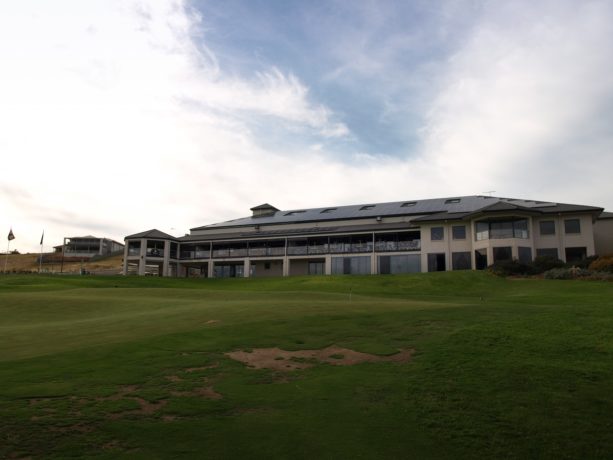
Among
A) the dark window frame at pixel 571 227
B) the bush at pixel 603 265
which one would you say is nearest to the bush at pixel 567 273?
the bush at pixel 603 265

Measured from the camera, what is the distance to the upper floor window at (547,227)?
46859 millimetres

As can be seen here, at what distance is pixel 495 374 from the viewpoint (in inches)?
418

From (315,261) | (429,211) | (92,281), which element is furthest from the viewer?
(315,261)

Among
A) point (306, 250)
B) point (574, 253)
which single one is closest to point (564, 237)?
point (574, 253)

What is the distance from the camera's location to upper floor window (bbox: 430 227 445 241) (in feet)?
168

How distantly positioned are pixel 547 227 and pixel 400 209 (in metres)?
18.1

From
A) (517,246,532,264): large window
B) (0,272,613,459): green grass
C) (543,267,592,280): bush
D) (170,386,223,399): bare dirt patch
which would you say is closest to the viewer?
(0,272,613,459): green grass

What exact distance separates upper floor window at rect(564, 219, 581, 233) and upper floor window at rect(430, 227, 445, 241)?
36.6 ft

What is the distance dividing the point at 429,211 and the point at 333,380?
48.7 meters

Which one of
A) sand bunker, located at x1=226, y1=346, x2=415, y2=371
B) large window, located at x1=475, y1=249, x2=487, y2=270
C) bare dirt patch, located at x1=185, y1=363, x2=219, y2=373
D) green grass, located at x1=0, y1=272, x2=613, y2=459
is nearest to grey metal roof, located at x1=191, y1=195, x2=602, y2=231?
large window, located at x1=475, y1=249, x2=487, y2=270

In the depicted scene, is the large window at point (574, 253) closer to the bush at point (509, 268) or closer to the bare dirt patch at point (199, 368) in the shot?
the bush at point (509, 268)

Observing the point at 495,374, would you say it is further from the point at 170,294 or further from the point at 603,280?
the point at 603,280

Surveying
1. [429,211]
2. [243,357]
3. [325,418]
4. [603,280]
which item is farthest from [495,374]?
[429,211]

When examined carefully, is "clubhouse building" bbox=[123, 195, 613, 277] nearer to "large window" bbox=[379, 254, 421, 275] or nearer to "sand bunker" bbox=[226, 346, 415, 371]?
"large window" bbox=[379, 254, 421, 275]
